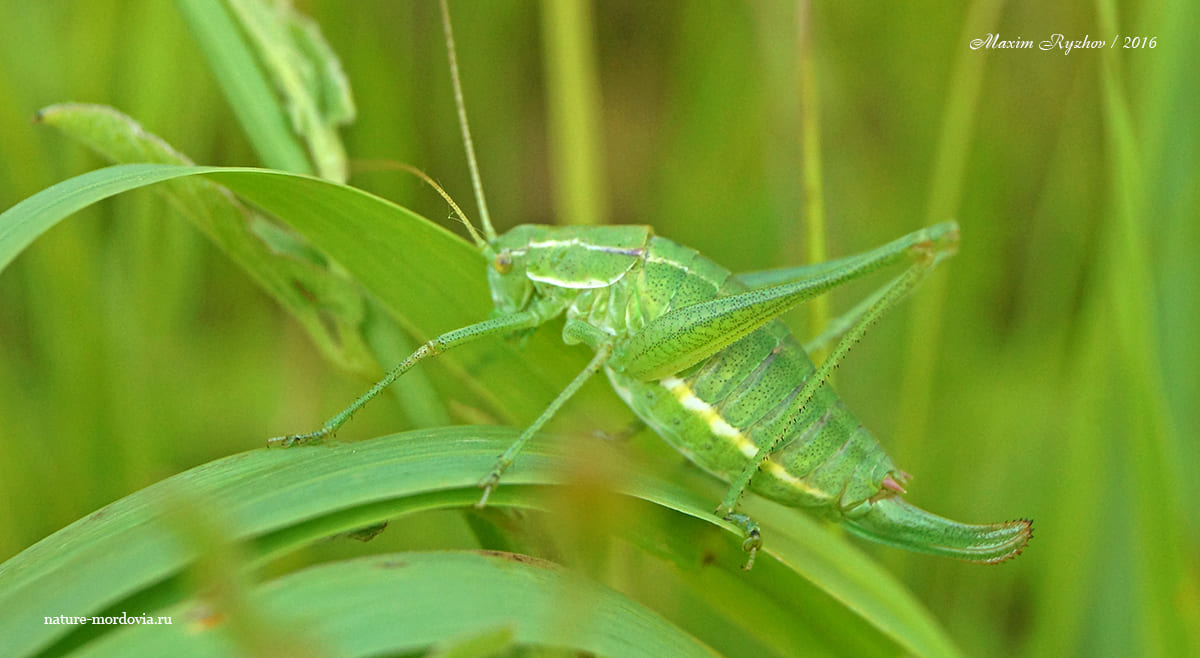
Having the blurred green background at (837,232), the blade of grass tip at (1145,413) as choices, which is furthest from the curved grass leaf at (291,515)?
the blurred green background at (837,232)

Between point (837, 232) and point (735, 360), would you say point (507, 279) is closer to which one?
point (735, 360)

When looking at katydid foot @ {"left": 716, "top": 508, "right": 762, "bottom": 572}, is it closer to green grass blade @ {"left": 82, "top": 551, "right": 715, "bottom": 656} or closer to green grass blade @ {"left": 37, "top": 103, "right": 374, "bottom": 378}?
green grass blade @ {"left": 82, "top": 551, "right": 715, "bottom": 656}

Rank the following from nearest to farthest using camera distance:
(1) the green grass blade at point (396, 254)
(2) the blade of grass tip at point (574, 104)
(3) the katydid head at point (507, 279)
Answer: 1. (1) the green grass blade at point (396, 254)
2. (3) the katydid head at point (507, 279)
3. (2) the blade of grass tip at point (574, 104)

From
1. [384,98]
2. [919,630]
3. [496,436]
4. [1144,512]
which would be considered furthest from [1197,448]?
[384,98]

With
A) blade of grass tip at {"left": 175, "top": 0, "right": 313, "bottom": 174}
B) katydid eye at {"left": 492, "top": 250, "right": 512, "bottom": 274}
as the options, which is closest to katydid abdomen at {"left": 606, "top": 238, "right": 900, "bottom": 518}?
katydid eye at {"left": 492, "top": 250, "right": 512, "bottom": 274}

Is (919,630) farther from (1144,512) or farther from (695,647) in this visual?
(695,647)

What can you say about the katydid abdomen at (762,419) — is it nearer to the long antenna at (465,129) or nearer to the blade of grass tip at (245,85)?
the long antenna at (465,129)
